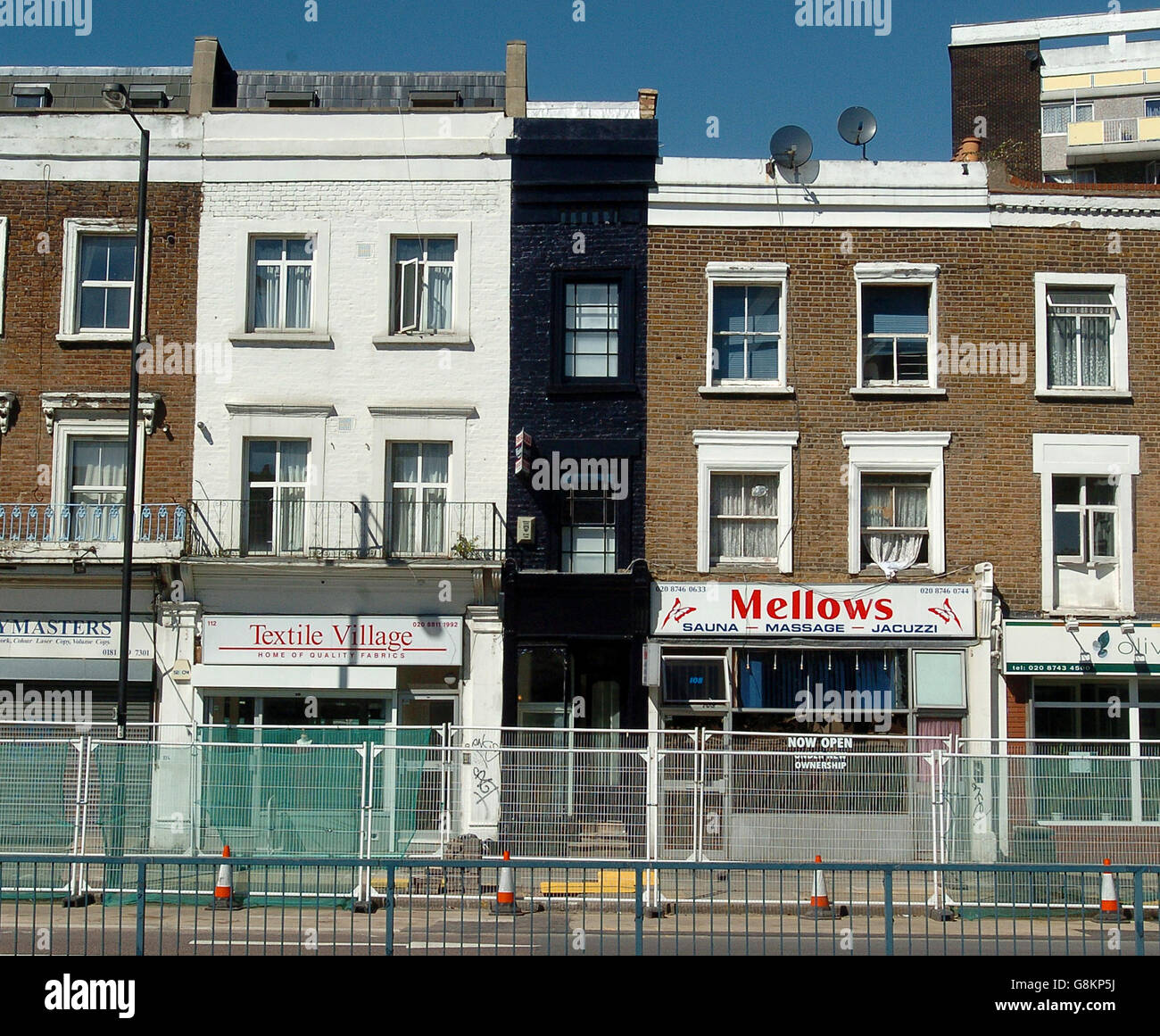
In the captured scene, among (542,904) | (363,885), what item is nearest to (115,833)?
(363,885)

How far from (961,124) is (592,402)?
2674 centimetres

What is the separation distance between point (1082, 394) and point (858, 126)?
19.0ft

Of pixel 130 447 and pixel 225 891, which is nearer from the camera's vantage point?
pixel 225 891

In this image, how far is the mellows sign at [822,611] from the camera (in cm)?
2088

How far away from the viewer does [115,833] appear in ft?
51.4

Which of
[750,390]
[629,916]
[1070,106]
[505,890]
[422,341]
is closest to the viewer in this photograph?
[629,916]

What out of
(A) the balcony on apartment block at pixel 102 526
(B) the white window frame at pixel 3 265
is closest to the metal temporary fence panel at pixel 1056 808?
(A) the balcony on apartment block at pixel 102 526

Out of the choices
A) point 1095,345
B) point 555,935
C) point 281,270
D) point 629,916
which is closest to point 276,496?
point 281,270

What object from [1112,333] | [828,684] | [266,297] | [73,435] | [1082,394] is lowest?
[828,684]

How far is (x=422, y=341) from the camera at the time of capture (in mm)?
21719

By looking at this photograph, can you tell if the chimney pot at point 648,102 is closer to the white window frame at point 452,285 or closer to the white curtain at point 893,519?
the white window frame at point 452,285

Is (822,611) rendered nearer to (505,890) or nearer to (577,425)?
(577,425)

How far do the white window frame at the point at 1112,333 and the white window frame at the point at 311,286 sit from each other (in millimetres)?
11596

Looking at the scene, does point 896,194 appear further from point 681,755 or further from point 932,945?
point 932,945
